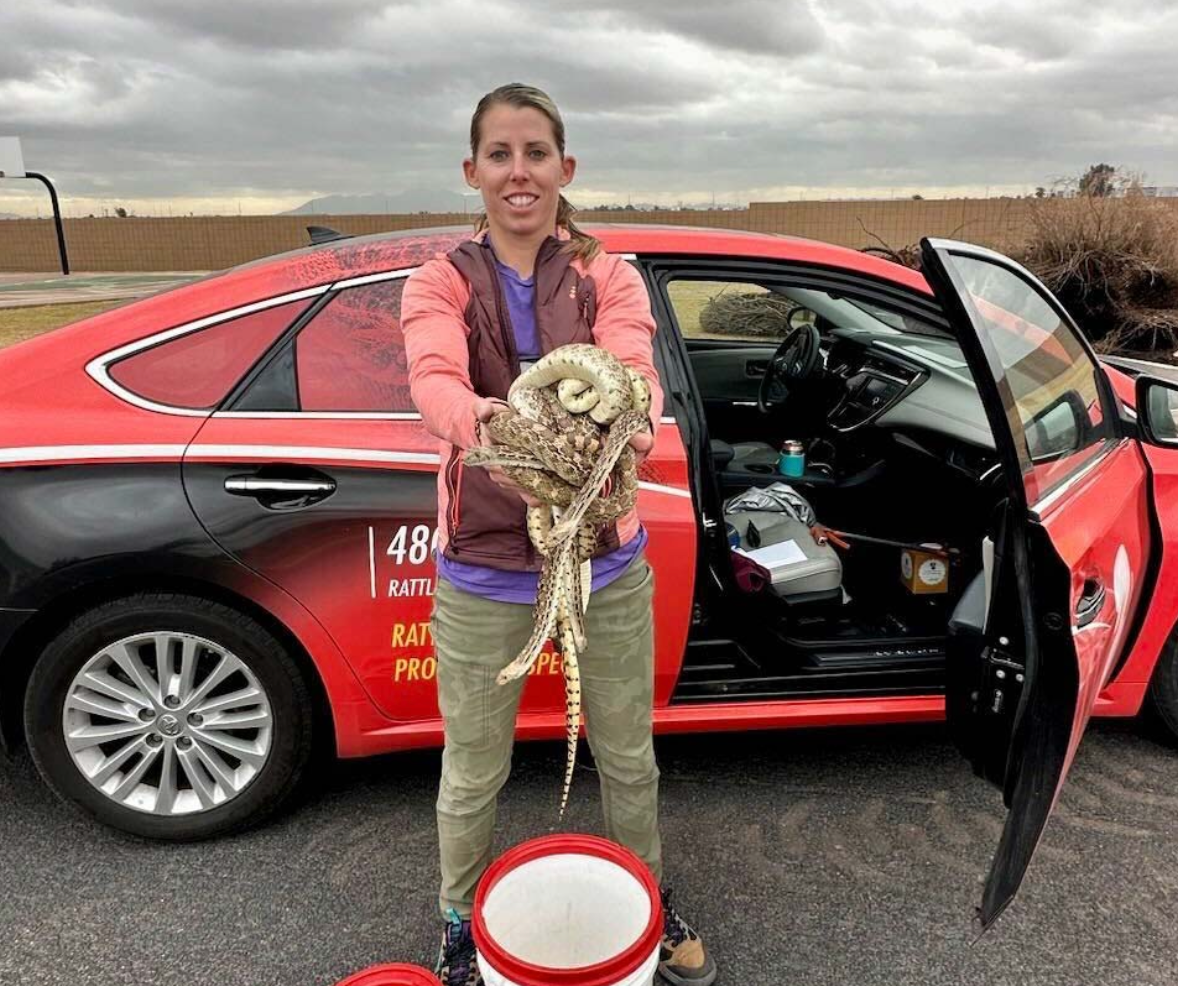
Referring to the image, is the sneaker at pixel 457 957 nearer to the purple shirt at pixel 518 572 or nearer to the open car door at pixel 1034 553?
the purple shirt at pixel 518 572

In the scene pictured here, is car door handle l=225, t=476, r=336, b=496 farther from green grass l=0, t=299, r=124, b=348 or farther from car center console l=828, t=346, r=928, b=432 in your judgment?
green grass l=0, t=299, r=124, b=348

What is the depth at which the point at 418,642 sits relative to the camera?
2.15 meters

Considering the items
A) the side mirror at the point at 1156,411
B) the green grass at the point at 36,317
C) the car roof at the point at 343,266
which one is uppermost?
the car roof at the point at 343,266

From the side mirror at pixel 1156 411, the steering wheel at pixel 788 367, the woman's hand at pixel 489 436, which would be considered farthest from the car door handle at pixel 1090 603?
the steering wheel at pixel 788 367

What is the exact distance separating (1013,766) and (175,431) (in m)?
1.93

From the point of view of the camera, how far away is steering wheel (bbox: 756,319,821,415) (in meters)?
3.70

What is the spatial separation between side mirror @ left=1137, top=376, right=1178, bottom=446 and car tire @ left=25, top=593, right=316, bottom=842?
87.2 inches

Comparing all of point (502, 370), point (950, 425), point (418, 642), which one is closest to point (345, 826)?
point (418, 642)

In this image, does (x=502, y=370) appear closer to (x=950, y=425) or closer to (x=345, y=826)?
(x=345, y=826)

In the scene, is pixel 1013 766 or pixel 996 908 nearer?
pixel 996 908

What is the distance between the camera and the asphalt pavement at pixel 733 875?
1.90 metres

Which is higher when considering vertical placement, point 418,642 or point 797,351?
point 797,351

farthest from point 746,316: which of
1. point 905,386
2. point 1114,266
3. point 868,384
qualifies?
point 905,386

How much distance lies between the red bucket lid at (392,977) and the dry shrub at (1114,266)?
9321 mm
